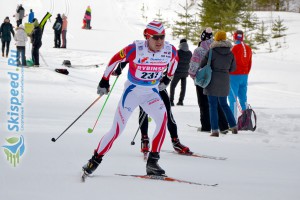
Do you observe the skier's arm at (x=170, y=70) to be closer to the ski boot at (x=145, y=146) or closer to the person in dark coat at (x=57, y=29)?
the ski boot at (x=145, y=146)

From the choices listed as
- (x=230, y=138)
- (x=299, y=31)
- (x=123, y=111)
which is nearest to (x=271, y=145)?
(x=230, y=138)

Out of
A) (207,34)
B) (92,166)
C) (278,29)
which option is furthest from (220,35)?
(278,29)

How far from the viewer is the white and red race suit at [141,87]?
5.57 meters

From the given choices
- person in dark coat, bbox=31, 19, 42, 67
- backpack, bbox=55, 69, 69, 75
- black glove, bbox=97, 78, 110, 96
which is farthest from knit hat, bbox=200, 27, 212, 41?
person in dark coat, bbox=31, 19, 42, 67

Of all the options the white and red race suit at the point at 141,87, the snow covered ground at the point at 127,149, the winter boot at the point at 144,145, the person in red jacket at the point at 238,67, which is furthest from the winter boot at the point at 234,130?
the white and red race suit at the point at 141,87

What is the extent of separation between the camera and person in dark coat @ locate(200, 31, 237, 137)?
344 inches

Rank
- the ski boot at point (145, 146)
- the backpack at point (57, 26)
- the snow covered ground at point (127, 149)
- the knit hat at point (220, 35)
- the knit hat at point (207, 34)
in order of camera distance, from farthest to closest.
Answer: the backpack at point (57, 26) < the knit hat at point (207, 34) < the knit hat at point (220, 35) < the ski boot at point (145, 146) < the snow covered ground at point (127, 149)

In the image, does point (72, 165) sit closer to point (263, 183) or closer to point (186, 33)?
point (263, 183)

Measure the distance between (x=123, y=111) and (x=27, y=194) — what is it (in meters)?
1.55

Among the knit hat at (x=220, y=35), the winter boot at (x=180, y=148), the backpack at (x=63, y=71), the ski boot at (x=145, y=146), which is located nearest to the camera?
the ski boot at (x=145, y=146)

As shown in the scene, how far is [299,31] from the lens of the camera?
33.6 meters

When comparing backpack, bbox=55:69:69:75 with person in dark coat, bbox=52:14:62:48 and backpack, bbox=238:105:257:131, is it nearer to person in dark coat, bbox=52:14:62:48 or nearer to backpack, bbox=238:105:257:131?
person in dark coat, bbox=52:14:62:48

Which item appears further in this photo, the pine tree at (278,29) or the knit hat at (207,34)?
the pine tree at (278,29)

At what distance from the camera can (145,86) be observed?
18.9ft
